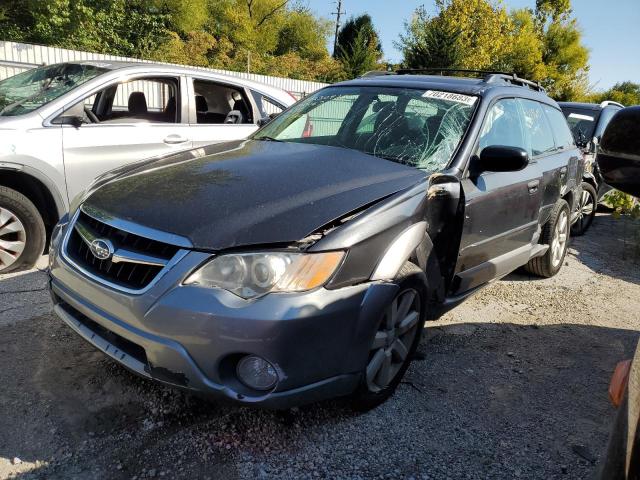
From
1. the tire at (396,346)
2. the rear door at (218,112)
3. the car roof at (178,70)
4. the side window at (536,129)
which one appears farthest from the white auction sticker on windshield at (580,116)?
the tire at (396,346)

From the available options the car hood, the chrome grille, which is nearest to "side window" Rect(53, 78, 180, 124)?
the car hood

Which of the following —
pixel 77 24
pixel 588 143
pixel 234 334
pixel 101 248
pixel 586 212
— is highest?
pixel 77 24

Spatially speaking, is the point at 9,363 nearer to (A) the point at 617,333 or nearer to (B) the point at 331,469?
(B) the point at 331,469

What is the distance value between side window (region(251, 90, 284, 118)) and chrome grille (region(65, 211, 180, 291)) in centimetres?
351

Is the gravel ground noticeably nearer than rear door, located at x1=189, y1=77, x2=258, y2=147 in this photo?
Yes

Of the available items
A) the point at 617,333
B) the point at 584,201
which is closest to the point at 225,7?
the point at 584,201

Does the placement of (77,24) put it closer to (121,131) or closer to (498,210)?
(121,131)

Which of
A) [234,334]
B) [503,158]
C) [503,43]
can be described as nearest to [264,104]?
[503,158]

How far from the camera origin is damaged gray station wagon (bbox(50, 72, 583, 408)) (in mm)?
2008

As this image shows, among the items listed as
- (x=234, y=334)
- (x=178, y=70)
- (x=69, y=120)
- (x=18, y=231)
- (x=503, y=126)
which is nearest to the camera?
(x=234, y=334)

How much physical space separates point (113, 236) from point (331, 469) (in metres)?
1.38

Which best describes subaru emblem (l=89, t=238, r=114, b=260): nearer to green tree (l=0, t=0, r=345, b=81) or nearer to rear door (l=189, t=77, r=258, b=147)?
rear door (l=189, t=77, r=258, b=147)

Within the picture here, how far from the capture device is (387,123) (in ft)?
11.0

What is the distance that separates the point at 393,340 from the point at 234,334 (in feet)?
3.04
